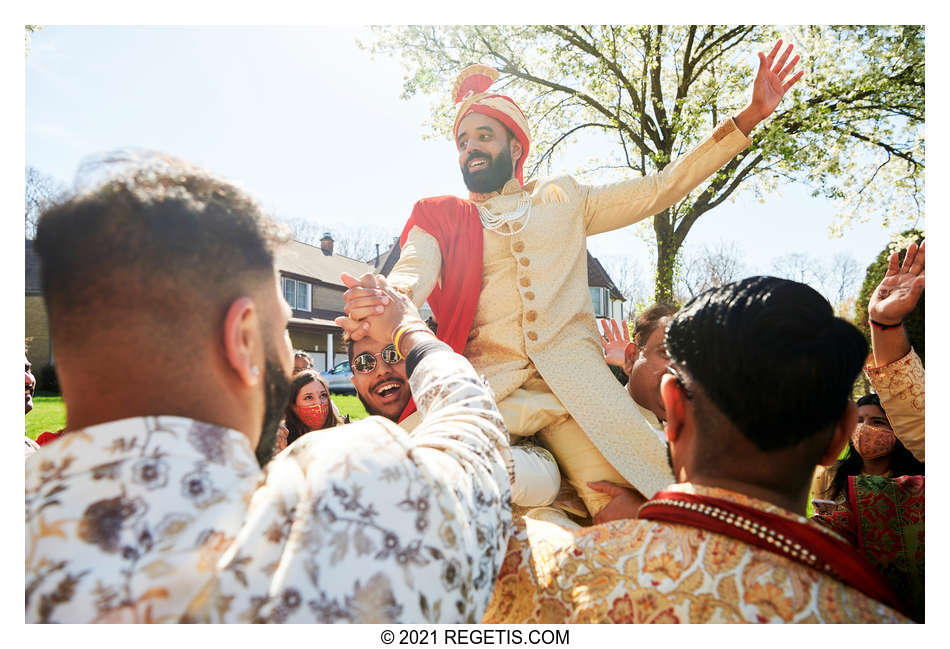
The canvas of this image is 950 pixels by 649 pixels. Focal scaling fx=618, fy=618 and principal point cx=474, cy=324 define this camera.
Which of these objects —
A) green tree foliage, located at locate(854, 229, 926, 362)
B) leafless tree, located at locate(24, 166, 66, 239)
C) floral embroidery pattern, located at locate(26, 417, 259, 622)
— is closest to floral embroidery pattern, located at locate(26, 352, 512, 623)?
floral embroidery pattern, located at locate(26, 417, 259, 622)

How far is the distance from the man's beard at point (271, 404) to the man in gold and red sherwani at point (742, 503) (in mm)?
663

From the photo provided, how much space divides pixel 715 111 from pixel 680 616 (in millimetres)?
2225

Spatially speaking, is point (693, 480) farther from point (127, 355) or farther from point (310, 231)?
point (310, 231)

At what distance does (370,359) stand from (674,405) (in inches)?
53.4

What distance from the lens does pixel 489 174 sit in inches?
100

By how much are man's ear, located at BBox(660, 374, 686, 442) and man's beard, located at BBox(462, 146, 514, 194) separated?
1379 millimetres

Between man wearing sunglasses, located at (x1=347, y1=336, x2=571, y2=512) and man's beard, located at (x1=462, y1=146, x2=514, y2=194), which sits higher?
man's beard, located at (x1=462, y1=146, x2=514, y2=194)

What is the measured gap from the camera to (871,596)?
4.00 feet

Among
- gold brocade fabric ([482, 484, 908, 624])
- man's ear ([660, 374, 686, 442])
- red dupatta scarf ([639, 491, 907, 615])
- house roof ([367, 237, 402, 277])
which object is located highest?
house roof ([367, 237, 402, 277])

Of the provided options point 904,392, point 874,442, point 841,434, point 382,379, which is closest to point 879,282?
point 904,392

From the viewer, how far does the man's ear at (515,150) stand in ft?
8.46

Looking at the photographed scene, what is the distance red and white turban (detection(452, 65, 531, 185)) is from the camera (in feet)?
8.09

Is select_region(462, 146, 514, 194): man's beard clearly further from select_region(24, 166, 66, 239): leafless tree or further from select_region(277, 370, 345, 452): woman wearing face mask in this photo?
select_region(24, 166, 66, 239): leafless tree

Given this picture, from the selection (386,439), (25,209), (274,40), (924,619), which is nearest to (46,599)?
(386,439)
